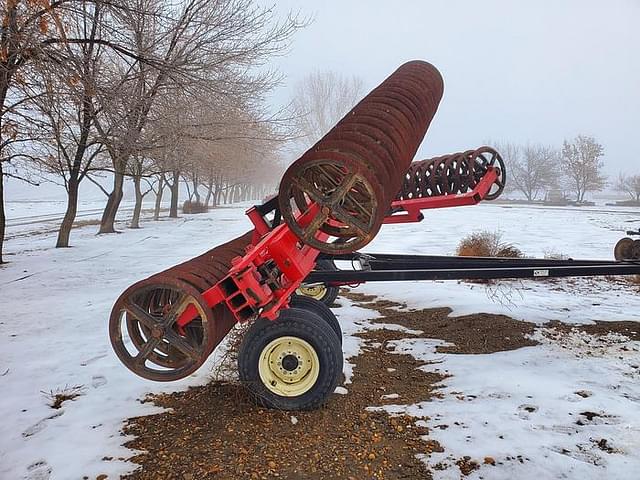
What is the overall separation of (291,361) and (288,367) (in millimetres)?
49

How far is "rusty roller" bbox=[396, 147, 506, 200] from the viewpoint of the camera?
19.5 feet

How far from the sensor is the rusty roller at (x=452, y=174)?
5.94m

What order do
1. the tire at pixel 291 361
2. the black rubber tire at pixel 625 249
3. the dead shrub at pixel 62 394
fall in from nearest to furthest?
the tire at pixel 291 361 < the dead shrub at pixel 62 394 < the black rubber tire at pixel 625 249

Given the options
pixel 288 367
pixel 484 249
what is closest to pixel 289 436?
pixel 288 367

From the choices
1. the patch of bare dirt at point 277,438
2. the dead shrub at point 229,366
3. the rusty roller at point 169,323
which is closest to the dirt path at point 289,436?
the patch of bare dirt at point 277,438

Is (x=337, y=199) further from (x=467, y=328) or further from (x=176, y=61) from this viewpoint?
(x=176, y=61)

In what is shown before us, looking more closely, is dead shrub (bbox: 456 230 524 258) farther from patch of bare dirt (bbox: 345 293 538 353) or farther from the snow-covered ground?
patch of bare dirt (bbox: 345 293 538 353)

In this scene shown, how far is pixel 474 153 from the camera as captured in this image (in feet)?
19.7

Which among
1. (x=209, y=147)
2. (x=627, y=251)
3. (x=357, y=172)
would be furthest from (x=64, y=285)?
(x=209, y=147)

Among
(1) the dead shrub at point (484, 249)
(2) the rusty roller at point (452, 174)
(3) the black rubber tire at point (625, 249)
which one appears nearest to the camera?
(2) the rusty roller at point (452, 174)

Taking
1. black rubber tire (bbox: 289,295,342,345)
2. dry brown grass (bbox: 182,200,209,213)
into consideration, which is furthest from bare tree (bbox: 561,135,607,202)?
black rubber tire (bbox: 289,295,342,345)

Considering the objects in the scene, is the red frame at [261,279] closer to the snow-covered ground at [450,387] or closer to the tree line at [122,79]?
the snow-covered ground at [450,387]

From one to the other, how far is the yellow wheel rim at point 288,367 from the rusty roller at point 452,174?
3.22 m

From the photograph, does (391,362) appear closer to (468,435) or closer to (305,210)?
(468,435)
